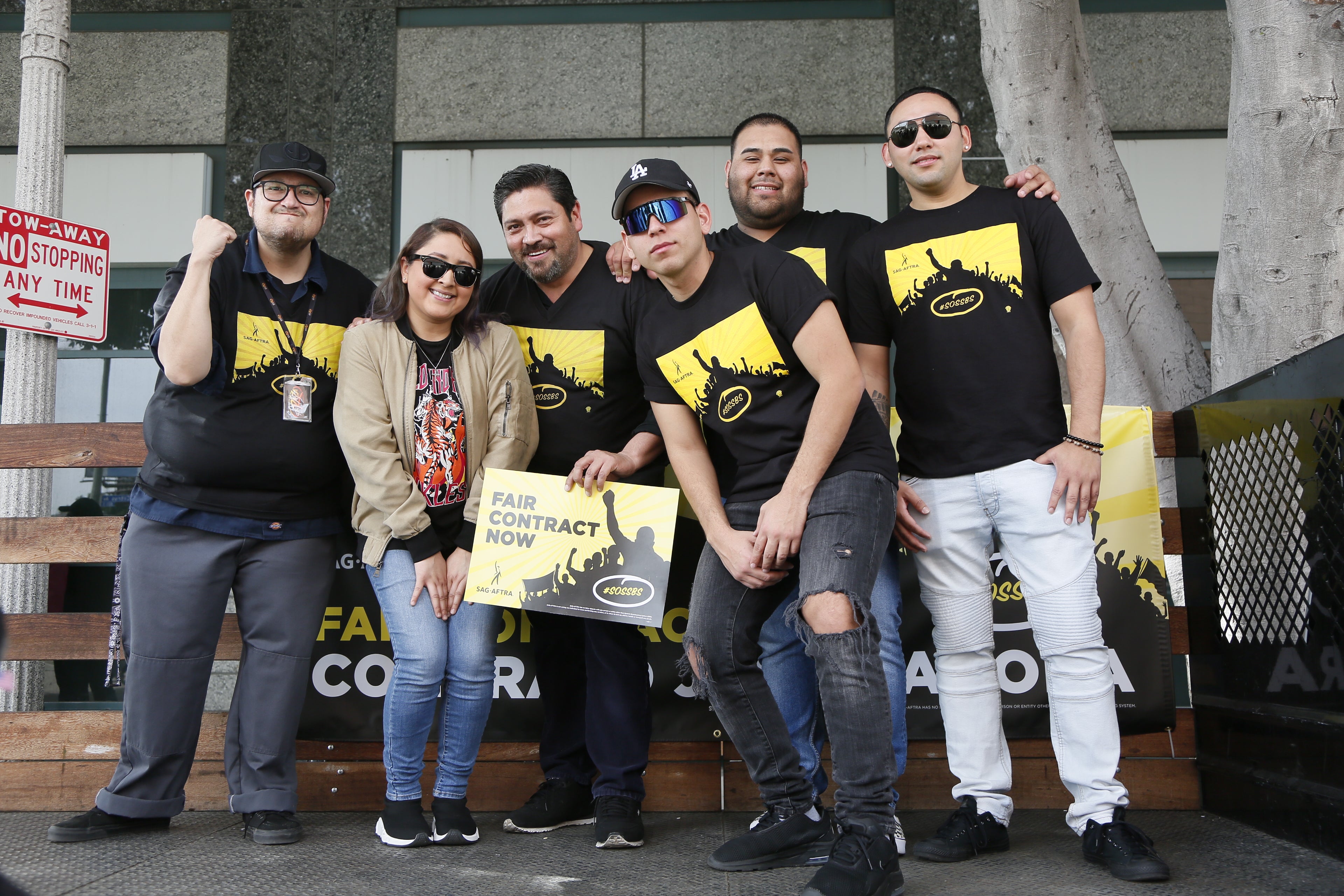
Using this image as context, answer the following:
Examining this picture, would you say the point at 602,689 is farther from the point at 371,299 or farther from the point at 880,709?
the point at 371,299

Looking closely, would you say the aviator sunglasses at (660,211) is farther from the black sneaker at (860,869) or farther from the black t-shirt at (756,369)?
the black sneaker at (860,869)

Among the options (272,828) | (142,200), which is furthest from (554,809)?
(142,200)

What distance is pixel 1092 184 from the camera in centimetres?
456

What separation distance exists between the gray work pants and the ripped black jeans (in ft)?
5.12

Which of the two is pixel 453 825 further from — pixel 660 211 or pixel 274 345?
pixel 660 211

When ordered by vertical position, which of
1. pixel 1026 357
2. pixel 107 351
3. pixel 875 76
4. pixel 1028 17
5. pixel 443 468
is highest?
pixel 875 76

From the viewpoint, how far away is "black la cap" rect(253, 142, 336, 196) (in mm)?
3676

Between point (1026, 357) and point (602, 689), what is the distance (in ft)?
6.09

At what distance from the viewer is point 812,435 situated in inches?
117

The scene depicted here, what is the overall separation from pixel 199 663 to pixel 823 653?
2.31 meters

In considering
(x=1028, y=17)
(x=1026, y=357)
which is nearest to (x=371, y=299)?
(x=1026, y=357)

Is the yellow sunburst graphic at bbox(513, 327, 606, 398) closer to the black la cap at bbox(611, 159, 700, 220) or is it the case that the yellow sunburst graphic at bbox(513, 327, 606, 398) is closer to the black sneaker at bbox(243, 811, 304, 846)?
the black la cap at bbox(611, 159, 700, 220)

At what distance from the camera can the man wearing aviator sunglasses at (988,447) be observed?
121 inches

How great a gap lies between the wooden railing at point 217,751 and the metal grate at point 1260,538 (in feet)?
0.92
